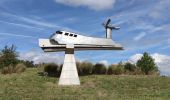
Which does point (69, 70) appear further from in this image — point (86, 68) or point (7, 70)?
point (7, 70)

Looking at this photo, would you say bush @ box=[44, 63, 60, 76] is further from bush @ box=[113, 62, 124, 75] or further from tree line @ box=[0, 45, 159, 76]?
bush @ box=[113, 62, 124, 75]

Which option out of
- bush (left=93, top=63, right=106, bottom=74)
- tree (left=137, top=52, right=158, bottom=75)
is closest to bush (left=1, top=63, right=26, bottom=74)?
bush (left=93, top=63, right=106, bottom=74)

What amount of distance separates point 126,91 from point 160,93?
2.72 m

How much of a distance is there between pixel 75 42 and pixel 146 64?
1216 cm

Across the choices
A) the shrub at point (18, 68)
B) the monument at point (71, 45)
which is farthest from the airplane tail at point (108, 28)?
the shrub at point (18, 68)

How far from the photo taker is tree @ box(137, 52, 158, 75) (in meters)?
46.3

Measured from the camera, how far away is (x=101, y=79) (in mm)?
37781

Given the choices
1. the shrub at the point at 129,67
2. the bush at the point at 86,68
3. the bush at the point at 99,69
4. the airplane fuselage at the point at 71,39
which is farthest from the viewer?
the shrub at the point at 129,67

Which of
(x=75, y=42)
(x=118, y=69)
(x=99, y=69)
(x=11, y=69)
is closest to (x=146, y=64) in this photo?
(x=118, y=69)

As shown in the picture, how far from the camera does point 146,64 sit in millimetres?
46594

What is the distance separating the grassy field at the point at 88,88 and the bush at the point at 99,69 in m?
5.03

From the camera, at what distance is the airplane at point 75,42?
122ft

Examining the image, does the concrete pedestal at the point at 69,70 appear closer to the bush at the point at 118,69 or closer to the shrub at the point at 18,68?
the shrub at the point at 18,68

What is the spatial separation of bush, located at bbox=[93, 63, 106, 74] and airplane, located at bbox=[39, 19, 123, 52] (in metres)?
5.98
